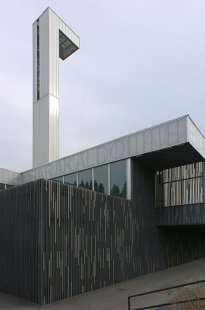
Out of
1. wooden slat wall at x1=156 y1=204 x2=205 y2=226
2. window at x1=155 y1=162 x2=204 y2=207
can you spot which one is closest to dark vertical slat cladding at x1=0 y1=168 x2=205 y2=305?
wooden slat wall at x1=156 y1=204 x2=205 y2=226

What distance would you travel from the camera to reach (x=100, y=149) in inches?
A: 853

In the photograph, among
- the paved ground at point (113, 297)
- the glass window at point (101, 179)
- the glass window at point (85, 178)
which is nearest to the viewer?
the paved ground at point (113, 297)

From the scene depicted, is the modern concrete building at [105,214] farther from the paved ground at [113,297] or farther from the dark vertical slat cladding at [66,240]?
the paved ground at [113,297]

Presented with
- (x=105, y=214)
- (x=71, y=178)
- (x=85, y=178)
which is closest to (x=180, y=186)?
(x=85, y=178)

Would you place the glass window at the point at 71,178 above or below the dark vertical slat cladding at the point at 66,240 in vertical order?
above

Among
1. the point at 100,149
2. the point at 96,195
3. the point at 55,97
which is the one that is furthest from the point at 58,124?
the point at 96,195

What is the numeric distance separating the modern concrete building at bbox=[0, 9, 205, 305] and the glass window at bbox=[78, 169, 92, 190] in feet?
0.18

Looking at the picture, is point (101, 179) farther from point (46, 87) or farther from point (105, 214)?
point (46, 87)

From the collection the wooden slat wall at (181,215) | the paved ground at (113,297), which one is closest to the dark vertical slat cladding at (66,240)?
the wooden slat wall at (181,215)

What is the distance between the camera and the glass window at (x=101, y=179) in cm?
2114

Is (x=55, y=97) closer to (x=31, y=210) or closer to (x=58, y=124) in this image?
(x=58, y=124)

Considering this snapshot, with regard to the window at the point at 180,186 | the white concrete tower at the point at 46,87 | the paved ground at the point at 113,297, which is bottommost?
the paved ground at the point at 113,297

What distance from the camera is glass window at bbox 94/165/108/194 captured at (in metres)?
21.1

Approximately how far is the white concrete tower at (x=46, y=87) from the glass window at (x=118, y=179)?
1212 centimetres
